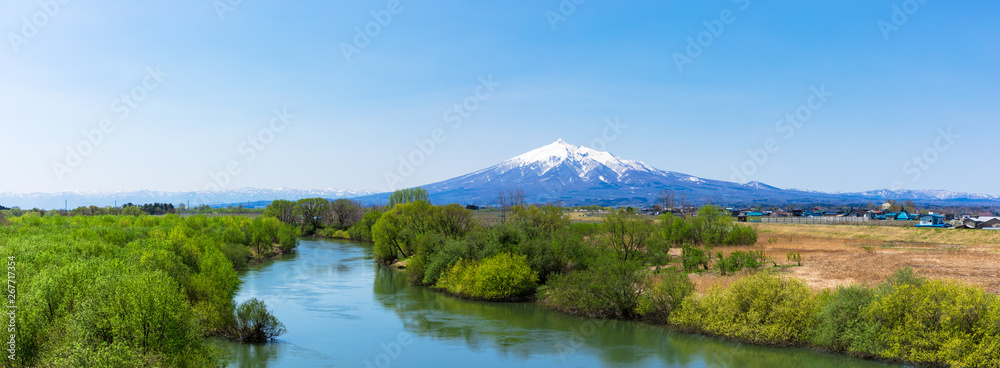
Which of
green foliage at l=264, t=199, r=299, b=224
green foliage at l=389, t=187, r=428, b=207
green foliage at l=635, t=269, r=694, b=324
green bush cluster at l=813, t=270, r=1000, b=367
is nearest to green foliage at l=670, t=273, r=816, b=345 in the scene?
green bush cluster at l=813, t=270, r=1000, b=367

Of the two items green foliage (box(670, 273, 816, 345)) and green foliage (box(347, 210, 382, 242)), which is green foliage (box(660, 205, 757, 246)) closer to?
green foliage (box(670, 273, 816, 345))

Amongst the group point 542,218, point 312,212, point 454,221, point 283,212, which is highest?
point 283,212

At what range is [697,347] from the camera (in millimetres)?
29078

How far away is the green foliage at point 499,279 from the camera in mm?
42000

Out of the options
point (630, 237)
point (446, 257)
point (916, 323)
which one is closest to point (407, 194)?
point (446, 257)

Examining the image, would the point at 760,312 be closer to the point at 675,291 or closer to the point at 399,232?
the point at 675,291

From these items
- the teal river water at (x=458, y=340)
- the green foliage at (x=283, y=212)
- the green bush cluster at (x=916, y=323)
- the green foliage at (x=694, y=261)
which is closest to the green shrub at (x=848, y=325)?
the green bush cluster at (x=916, y=323)

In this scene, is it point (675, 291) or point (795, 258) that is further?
point (795, 258)

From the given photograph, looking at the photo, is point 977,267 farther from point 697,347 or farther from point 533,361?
point 533,361

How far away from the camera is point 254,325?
2995 cm

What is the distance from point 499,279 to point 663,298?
12.5m

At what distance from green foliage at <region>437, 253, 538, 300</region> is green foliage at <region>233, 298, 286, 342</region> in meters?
15.7

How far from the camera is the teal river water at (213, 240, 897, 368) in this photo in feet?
88.7

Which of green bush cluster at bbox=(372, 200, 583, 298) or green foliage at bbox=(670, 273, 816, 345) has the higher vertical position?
green bush cluster at bbox=(372, 200, 583, 298)
